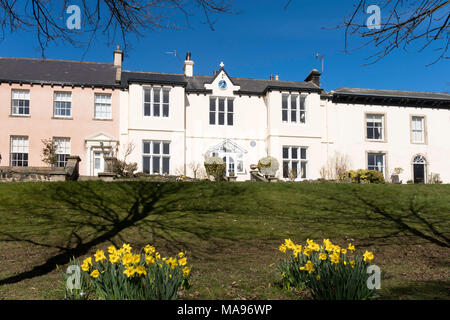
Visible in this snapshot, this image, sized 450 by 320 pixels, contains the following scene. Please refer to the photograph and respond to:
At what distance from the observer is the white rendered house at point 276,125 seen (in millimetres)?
24172

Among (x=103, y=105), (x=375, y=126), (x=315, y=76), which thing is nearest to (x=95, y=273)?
(x=103, y=105)

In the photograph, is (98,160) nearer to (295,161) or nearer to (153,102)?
(153,102)

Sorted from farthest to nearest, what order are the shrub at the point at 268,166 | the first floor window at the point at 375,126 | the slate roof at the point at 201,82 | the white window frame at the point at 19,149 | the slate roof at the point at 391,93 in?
the first floor window at the point at 375,126, the slate roof at the point at 391,93, the slate roof at the point at 201,82, the shrub at the point at 268,166, the white window frame at the point at 19,149

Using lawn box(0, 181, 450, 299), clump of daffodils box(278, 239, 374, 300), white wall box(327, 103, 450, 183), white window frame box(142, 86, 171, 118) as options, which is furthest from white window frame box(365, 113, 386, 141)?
clump of daffodils box(278, 239, 374, 300)

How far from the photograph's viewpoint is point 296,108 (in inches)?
1027

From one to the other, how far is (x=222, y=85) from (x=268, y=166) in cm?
742

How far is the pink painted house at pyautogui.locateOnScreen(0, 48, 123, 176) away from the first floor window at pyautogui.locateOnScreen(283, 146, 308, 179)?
1228 cm

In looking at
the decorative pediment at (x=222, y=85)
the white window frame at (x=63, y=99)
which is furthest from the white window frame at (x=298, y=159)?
the white window frame at (x=63, y=99)

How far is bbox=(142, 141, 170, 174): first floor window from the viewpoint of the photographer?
2391cm

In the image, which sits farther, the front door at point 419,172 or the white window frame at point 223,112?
the front door at point 419,172

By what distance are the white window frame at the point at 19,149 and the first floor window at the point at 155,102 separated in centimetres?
834

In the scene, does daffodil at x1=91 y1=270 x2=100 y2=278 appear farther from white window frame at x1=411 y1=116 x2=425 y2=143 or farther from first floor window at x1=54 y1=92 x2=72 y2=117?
white window frame at x1=411 y1=116 x2=425 y2=143

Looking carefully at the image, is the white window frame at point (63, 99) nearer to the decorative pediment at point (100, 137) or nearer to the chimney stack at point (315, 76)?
the decorative pediment at point (100, 137)
